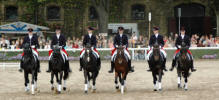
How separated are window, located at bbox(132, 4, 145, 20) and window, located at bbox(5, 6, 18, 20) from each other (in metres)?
11.9

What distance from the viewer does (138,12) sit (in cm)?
4347

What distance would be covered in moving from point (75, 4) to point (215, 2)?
13155mm

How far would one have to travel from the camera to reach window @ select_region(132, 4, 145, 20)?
43.5 m

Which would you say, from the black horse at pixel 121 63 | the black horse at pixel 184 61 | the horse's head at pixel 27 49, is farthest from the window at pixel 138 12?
the horse's head at pixel 27 49

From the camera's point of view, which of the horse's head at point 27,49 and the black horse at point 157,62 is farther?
the black horse at point 157,62

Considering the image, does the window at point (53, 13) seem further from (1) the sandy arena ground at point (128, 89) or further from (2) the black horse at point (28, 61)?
(2) the black horse at point (28, 61)

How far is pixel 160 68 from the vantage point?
16.7 metres

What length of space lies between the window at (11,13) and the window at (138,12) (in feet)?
39.0

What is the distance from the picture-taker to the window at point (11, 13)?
44.0 metres

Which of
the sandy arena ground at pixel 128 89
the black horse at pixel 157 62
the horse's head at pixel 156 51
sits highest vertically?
the horse's head at pixel 156 51

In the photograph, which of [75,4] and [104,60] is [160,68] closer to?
[104,60]

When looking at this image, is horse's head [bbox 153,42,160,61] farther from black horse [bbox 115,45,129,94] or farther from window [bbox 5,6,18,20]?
window [bbox 5,6,18,20]

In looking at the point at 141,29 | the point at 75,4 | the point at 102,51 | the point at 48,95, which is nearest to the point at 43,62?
the point at 102,51

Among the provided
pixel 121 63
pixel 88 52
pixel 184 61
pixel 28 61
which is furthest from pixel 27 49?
pixel 184 61
